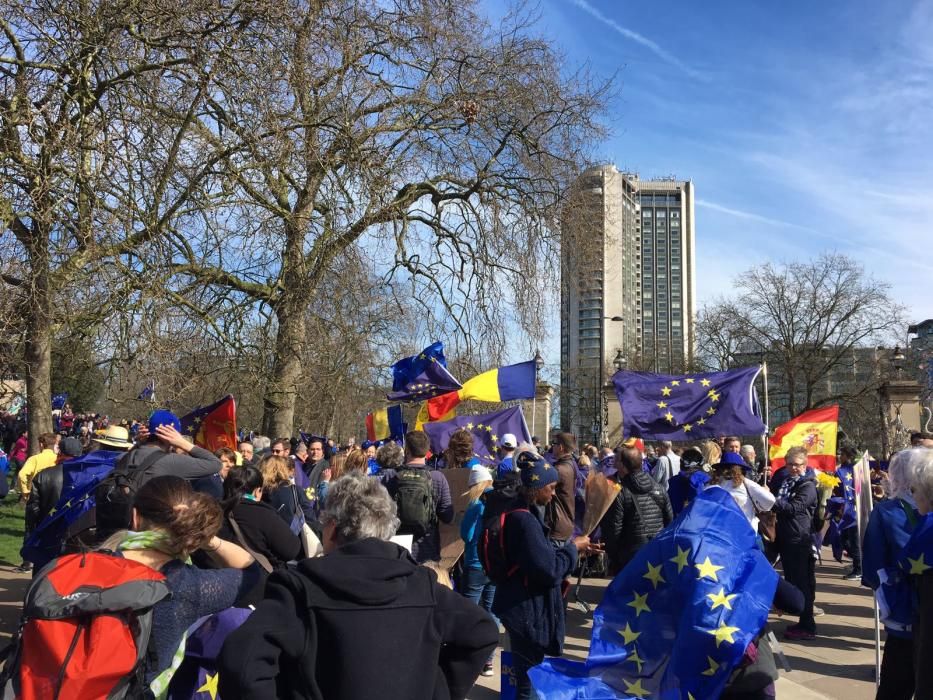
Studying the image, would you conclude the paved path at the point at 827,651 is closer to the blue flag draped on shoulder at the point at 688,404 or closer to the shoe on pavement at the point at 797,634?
the shoe on pavement at the point at 797,634

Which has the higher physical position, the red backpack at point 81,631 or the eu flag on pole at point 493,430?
the eu flag on pole at point 493,430

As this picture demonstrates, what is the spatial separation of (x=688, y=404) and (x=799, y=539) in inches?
95.3

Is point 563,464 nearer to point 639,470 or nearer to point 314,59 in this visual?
point 639,470

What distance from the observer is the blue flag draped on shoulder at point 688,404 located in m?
9.37

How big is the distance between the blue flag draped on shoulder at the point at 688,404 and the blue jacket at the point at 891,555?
183 inches

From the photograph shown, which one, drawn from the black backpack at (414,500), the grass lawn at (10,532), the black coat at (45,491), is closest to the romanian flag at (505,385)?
the black backpack at (414,500)

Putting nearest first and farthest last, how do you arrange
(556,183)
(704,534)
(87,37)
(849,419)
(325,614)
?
(325,614), (704,534), (87,37), (556,183), (849,419)

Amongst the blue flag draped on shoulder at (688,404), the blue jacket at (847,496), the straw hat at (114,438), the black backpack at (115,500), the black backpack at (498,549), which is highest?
the blue flag draped on shoulder at (688,404)

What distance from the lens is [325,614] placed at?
2.45 m

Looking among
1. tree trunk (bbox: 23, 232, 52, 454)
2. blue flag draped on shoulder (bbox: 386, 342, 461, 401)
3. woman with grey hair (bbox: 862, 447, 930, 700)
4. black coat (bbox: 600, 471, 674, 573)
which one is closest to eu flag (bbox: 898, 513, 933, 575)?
woman with grey hair (bbox: 862, 447, 930, 700)

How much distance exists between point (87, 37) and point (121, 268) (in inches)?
102

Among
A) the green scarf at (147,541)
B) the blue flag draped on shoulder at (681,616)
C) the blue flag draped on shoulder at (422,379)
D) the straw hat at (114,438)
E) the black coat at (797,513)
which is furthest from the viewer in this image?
the blue flag draped on shoulder at (422,379)

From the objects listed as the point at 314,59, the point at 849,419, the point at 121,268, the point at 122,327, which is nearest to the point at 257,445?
the point at 122,327

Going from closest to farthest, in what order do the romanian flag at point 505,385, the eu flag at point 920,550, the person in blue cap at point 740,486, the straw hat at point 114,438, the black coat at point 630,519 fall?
the eu flag at point 920,550
the straw hat at point 114,438
the person in blue cap at point 740,486
the black coat at point 630,519
the romanian flag at point 505,385
